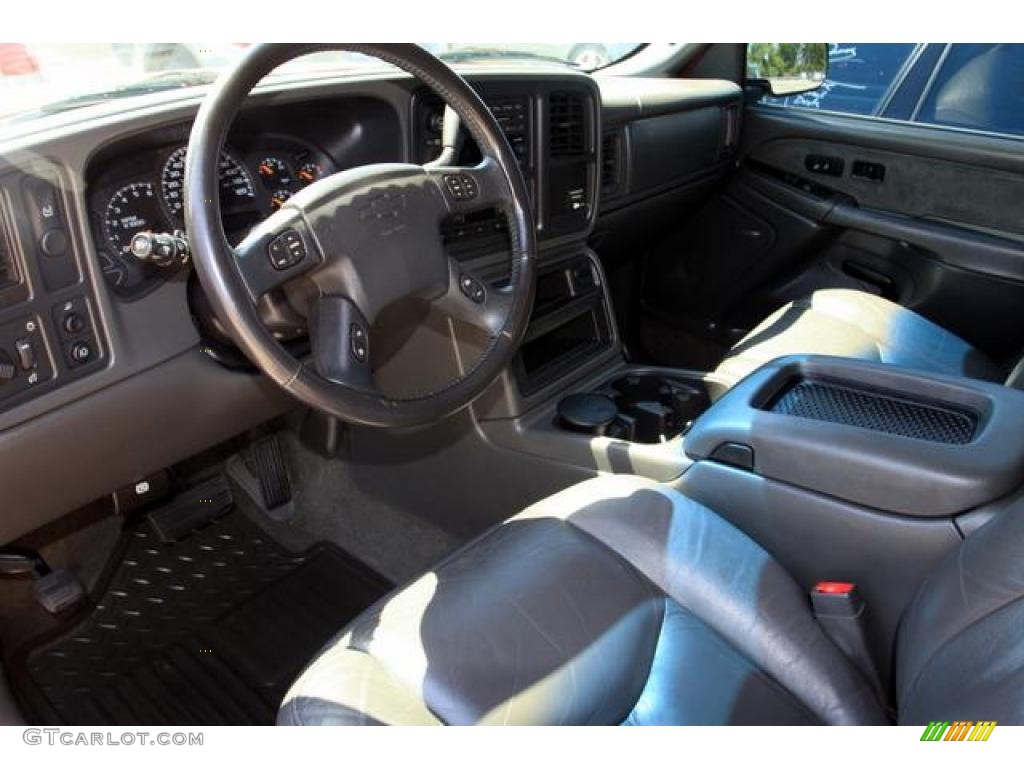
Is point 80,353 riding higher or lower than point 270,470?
higher

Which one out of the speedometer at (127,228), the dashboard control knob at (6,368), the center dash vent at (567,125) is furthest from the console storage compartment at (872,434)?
the dashboard control knob at (6,368)

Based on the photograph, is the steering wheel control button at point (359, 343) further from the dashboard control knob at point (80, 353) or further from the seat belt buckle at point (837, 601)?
the seat belt buckle at point (837, 601)


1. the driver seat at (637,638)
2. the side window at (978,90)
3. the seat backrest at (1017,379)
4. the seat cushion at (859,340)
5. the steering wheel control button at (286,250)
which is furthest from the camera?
the side window at (978,90)

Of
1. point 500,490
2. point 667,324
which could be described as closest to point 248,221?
point 500,490

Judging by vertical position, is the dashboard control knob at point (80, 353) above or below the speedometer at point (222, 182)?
below

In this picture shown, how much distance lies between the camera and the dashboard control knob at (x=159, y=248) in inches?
47.6

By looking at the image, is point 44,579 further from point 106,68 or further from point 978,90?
point 978,90

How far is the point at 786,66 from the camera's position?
8.50 ft

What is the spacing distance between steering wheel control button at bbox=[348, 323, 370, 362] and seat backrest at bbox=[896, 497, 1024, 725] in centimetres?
72

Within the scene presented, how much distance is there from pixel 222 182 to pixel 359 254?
1.20ft

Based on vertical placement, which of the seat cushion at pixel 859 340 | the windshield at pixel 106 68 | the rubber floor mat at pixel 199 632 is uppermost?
the windshield at pixel 106 68

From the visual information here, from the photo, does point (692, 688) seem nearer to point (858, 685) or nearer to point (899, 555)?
point (858, 685)
